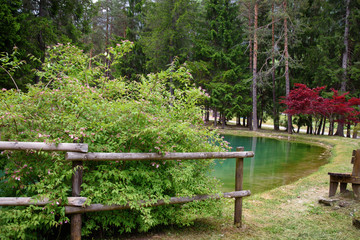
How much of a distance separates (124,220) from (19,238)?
121 cm

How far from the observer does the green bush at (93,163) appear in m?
3.19

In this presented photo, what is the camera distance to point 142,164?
3.79 metres

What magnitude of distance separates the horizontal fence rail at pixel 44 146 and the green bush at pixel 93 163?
7 centimetres

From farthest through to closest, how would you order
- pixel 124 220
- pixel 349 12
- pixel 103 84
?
pixel 349 12 < pixel 103 84 < pixel 124 220

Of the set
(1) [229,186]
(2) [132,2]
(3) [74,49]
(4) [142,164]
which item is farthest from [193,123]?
(2) [132,2]

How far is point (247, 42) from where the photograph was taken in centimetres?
3053

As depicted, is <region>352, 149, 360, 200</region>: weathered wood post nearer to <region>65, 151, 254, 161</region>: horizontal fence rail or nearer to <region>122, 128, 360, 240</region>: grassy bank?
<region>122, 128, 360, 240</region>: grassy bank

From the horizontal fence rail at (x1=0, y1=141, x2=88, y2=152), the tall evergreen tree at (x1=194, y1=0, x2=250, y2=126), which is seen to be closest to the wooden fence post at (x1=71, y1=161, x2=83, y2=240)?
the horizontal fence rail at (x1=0, y1=141, x2=88, y2=152)

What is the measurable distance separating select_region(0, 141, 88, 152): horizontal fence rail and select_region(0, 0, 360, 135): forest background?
15.8 meters

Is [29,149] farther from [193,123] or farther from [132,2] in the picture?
[132,2]

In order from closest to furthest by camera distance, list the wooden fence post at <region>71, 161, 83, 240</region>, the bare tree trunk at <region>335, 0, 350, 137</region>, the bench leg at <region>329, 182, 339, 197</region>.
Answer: the wooden fence post at <region>71, 161, 83, 240</region> → the bench leg at <region>329, 182, 339, 197</region> → the bare tree trunk at <region>335, 0, 350, 137</region>

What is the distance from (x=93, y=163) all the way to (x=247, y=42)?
29805mm

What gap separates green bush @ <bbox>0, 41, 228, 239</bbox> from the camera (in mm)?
3189

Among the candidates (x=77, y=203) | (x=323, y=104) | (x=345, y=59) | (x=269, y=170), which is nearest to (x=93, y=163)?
(x=77, y=203)
